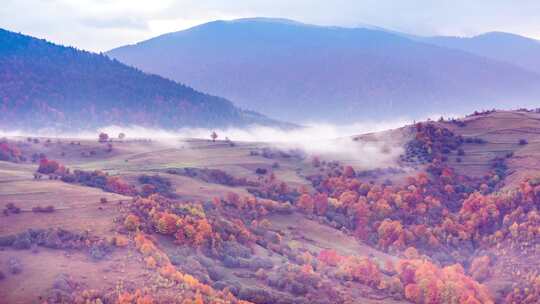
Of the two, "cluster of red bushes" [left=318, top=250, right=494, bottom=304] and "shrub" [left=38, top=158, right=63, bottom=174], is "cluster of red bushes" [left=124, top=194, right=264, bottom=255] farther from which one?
"shrub" [left=38, top=158, right=63, bottom=174]

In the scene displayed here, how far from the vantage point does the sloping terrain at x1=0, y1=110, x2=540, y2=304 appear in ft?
280

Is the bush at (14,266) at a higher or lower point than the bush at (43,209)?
lower

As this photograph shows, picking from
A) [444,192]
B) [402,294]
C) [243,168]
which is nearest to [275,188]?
[243,168]

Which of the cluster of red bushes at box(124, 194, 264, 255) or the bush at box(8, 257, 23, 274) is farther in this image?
the cluster of red bushes at box(124, 194, 264, 255)

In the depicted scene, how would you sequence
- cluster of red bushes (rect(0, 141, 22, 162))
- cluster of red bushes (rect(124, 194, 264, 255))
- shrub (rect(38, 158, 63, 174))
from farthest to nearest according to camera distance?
cluster of red bushes (rect(0, 141, 22, 162)) → shrub (rect(38, 158, 63, 174)) → cluster of red bushes (rect(124, 194, 264, 255))

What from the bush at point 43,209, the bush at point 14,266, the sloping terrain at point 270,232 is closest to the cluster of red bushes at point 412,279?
the sloping terrain at point 270,232

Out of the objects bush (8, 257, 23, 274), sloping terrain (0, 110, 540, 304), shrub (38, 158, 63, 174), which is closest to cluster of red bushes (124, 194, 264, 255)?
sloping terrain (0, 110, 540, 304)

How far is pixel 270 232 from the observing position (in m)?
134

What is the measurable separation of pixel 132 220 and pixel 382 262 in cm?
5462

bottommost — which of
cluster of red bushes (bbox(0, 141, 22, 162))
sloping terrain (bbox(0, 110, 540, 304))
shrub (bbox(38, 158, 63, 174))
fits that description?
sloping terrain (bbox(0, 110, 540, 304))

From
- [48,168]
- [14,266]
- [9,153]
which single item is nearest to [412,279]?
[14,266]

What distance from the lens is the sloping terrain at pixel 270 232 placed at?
8525cm

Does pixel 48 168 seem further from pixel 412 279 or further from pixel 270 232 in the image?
pixel 412 279

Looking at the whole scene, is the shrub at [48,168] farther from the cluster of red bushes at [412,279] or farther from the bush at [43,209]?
the cluster of red bushes at [412,279]
